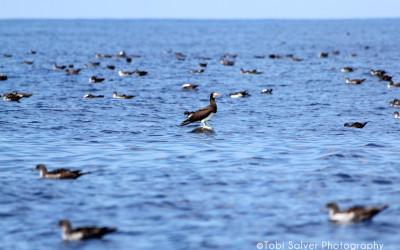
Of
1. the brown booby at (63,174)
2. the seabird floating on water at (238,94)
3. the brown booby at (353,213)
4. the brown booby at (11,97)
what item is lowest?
the seabird floating on water at (238,94)

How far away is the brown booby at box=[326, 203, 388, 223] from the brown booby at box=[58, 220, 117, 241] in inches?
183

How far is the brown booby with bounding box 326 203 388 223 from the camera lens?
12898 mm

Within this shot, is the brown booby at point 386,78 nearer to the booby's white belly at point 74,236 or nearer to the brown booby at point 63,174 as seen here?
the brown booby at point 63,174

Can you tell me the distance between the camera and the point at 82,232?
11992 millimetres

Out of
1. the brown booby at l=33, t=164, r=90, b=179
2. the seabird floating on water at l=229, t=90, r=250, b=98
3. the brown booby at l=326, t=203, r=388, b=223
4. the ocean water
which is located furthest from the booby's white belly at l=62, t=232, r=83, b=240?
the seabird floating on water at l=229, t=90, r=250, b=98

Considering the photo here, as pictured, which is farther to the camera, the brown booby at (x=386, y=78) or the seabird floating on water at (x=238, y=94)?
the brown booby at (x=386, y=78)

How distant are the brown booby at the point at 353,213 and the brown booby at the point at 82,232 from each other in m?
4.65

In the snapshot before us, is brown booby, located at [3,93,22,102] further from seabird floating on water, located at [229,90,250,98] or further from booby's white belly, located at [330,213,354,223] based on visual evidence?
booby's white belly, located at [330,213,354,223]

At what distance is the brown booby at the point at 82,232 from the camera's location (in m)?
12.0

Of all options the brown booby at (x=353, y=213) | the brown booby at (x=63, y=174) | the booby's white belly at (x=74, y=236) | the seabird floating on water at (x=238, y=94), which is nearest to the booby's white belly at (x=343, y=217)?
the brown booby at (x=353, y=213)

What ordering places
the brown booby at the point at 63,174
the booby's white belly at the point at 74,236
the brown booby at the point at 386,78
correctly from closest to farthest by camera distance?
the booby's white belly at the point at 74,236, the brown booby at the point at 63,174, the brown booby at the point at 386,78

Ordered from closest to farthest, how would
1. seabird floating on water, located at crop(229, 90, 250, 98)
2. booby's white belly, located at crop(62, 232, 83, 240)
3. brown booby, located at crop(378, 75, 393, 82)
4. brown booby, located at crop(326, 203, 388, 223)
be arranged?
booby's white belly, located at crop(62, 232, 83, 240) < brown booby, located at crop(326, 203, 388, 223) < seabird floating on water, located at crop(229, 90, 250, 98) < brown booby, located at crop(378, 75, 393, 82)

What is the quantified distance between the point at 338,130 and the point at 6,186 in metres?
14.9

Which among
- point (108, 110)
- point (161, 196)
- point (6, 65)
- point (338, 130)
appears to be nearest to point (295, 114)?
point (338, 130)
